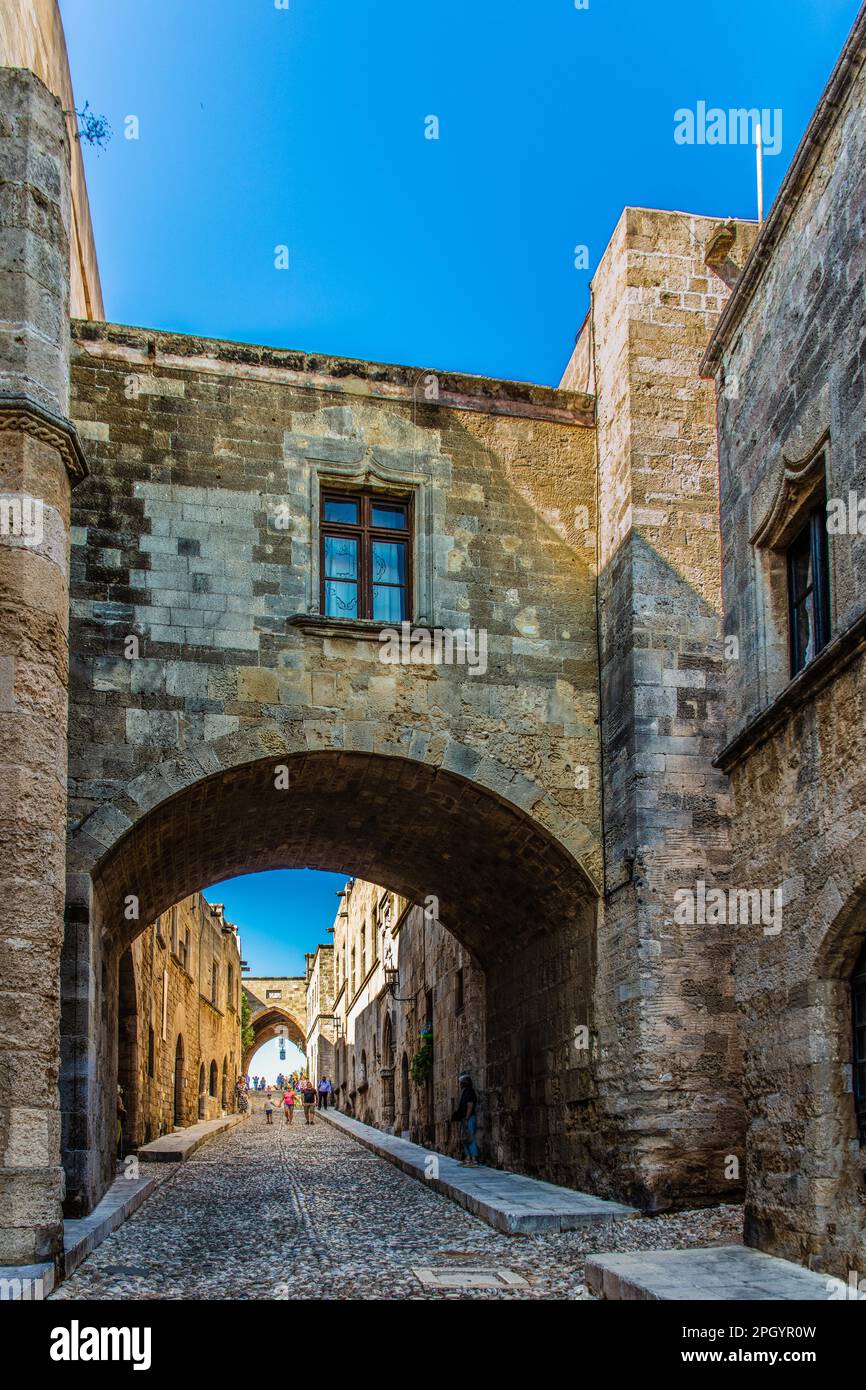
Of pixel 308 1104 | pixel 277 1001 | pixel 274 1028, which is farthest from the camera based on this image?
pixel 274 1028

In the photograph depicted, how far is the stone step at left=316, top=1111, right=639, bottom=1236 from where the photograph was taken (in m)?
8.88

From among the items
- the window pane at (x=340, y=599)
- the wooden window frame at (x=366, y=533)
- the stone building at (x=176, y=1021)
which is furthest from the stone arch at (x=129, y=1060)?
the wooden window frame at (x=366, y=533)

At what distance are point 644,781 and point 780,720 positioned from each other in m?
3.12

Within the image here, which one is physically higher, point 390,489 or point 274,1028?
point 390,489

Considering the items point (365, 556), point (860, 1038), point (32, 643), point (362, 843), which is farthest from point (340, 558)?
point (860, 1038)

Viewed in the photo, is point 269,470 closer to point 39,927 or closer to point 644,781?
point 644,781

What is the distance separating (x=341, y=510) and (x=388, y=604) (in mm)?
877

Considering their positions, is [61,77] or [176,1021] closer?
[61,77]

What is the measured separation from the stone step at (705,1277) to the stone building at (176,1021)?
28.1ft

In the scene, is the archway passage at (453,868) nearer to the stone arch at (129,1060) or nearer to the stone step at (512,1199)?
the stone step at (512,1199)

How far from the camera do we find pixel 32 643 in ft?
23.2

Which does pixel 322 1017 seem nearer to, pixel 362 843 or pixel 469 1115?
pixel 469 1115

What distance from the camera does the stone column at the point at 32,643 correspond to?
654 centimetres
